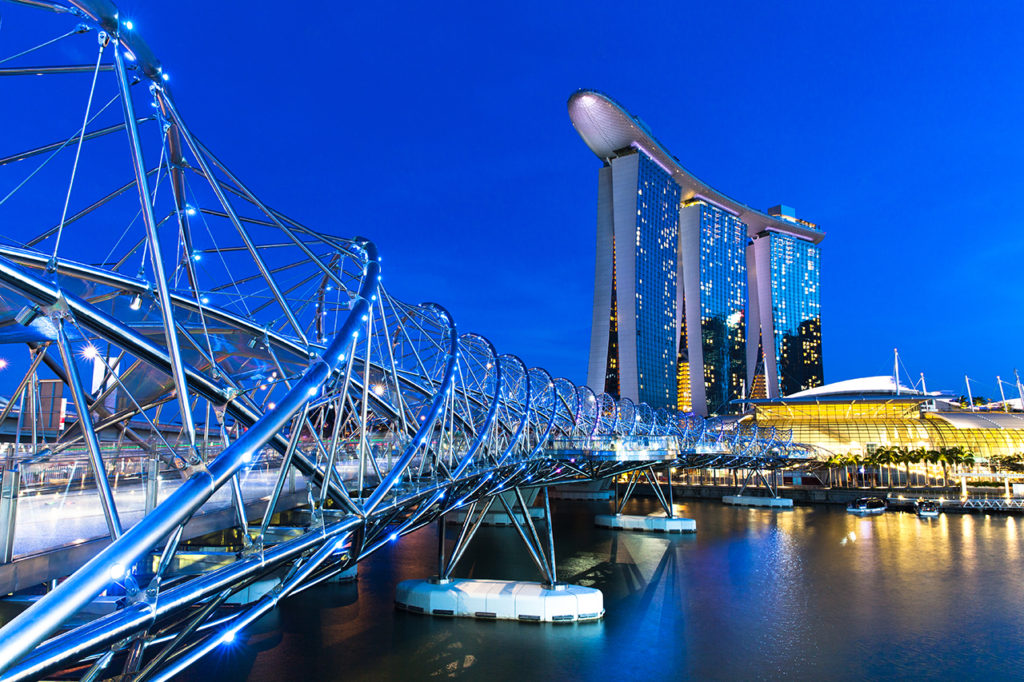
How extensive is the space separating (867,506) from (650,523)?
34638 mm

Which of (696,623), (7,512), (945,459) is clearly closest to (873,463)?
(945,459)

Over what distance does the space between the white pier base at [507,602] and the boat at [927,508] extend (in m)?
57.2

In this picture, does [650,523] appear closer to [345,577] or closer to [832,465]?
[345,577]

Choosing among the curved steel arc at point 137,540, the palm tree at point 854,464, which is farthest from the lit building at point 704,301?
the curved steel arc at point 137,540

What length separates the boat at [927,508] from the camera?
72875 mm

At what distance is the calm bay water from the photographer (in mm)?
24375

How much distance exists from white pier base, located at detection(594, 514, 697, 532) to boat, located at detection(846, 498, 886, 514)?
26.5 m

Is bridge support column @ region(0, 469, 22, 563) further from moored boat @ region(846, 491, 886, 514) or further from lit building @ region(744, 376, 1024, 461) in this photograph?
lit building @ region(744, 376, 1024, 461)

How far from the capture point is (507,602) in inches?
1205

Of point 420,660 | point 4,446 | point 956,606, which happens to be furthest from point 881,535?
point 4,446

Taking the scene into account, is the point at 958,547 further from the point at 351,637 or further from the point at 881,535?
the point at 351,637

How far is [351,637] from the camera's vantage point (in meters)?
27.7

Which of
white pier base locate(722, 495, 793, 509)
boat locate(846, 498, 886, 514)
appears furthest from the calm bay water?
white pier base locate(722, 495, 793, 509)

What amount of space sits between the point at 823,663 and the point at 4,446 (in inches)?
1258
